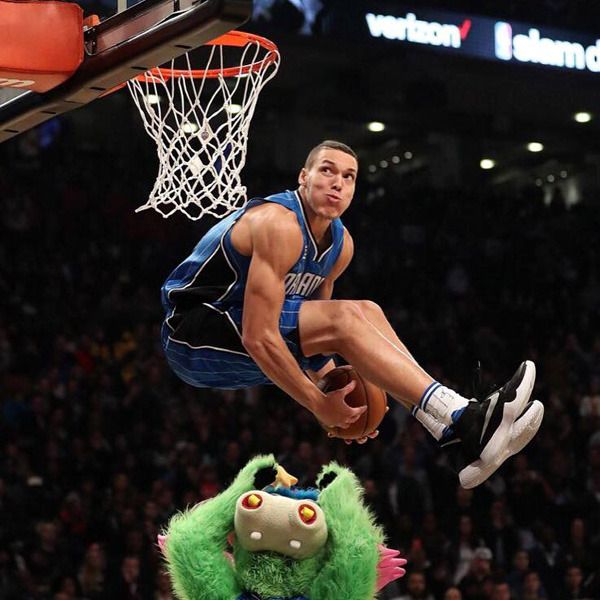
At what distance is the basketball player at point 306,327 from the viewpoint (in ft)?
15.6

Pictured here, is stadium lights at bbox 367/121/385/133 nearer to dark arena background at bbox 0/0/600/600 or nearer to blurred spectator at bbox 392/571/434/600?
dark arena background at bbox 0/0/600/600

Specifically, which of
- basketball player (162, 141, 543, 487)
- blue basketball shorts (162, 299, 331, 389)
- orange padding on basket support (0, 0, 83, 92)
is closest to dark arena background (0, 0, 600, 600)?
blue basketball shorts (162, 299, 331, 389)

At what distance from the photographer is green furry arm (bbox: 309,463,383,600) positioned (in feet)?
16.9

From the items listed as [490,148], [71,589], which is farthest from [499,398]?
[490,148]

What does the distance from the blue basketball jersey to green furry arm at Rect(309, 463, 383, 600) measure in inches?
22.3

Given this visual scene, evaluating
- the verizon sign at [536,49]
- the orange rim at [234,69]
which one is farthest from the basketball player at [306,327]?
the verizon sign at [536,49]

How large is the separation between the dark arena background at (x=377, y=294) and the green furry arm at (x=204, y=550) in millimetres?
4390

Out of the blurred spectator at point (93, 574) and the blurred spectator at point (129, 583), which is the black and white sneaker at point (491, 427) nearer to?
the blurred spectator at point (129, 583)

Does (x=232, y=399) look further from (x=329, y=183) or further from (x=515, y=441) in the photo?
(x=515, y=441)

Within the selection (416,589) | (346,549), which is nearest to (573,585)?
(416,589)

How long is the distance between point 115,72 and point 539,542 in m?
7.91

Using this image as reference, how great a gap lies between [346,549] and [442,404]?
0.80 m

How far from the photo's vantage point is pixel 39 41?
188 inches

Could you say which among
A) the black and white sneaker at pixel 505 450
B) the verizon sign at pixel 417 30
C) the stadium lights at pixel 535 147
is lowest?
the black and white sneaker at pixel 505 450
